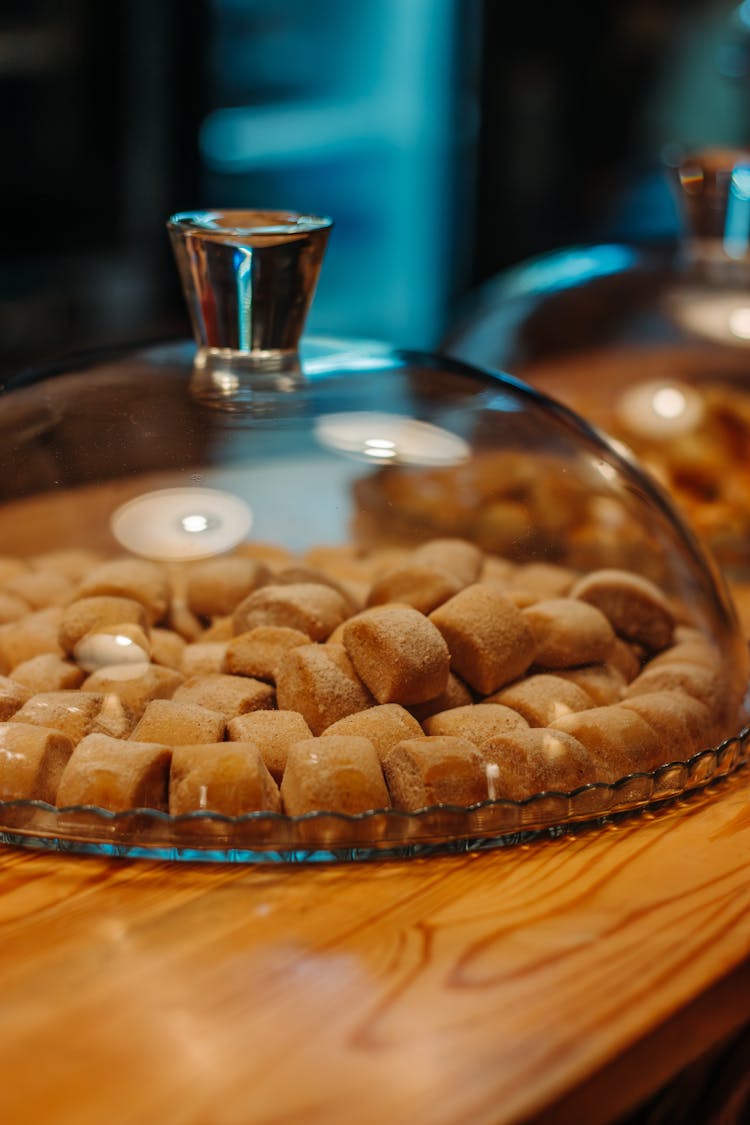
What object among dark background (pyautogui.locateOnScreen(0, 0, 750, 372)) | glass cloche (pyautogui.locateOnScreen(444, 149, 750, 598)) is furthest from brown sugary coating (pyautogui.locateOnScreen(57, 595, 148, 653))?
dark background (pyautogui.locateOnScreen(0, 0, 750, 372))

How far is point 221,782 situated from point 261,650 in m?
Result: 0.10

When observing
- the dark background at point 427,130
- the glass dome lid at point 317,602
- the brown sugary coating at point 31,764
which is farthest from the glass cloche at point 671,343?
the dark background at point 427,130

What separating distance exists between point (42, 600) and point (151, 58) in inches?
108

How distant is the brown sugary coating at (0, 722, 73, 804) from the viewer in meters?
0.64

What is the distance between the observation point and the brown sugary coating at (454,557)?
31.2 inches

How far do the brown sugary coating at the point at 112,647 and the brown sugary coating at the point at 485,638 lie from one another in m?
0.15

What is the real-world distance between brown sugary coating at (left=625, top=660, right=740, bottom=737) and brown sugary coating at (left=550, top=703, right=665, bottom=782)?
40mm

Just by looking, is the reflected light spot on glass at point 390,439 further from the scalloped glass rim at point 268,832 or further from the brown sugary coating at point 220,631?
the scalloped glass rim at point 268,832

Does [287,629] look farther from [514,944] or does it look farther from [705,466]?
[705,466]

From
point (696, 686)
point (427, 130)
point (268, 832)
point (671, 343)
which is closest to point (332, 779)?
point (268, 832)

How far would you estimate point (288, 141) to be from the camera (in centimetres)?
395

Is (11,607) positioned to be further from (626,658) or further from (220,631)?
(626,658)

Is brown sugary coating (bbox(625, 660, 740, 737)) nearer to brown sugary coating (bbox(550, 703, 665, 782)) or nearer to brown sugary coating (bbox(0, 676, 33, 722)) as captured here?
brown sugary coating (bbox(550, 703, 665, 782))

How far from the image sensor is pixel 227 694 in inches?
26.7
